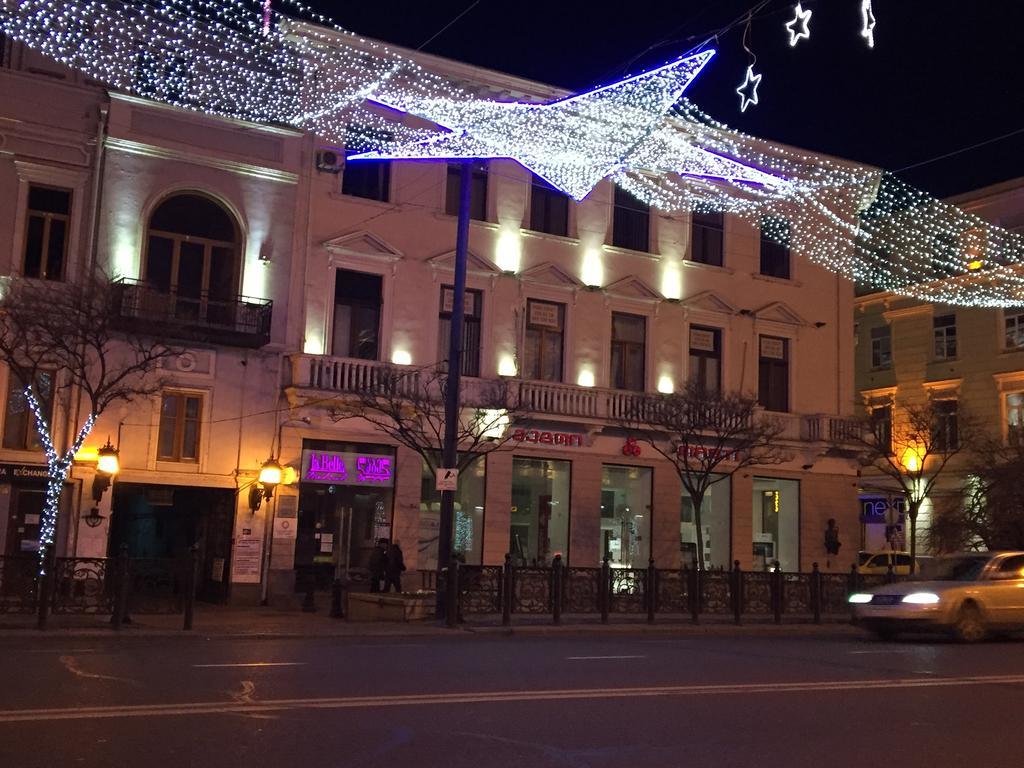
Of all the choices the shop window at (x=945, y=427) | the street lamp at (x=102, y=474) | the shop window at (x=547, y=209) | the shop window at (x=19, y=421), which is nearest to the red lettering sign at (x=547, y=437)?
the shop window at (x=547, y=209)

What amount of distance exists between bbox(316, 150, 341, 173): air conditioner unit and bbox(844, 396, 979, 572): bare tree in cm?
1699

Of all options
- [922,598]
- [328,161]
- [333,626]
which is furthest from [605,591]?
[328,161]

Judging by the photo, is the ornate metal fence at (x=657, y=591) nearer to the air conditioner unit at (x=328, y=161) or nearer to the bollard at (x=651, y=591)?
the bollard at (x=651, y=591)

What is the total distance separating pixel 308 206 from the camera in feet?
88.3

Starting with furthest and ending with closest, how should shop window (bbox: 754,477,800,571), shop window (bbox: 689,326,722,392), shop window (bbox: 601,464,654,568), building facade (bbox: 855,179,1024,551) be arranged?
1. building facade (bbox: 855,179,1024,551)
2. shop window (bbox: 754,477,800,571)
3. shop window (bbox: 689,326,722,392)
4. shop window (bbox: 601,464,654,568)

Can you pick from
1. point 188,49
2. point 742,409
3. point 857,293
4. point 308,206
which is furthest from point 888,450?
point 188,49

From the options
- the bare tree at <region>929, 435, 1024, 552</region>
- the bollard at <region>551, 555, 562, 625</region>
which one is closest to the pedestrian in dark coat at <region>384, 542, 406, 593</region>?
the bollard at <region>551, 555, 562, 625</region>

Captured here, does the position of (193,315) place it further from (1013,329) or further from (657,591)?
(1013,329)

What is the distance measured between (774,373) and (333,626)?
60.7ft

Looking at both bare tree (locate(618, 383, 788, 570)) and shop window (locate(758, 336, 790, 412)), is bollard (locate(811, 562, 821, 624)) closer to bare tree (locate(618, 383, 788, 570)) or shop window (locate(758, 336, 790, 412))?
bare tree (locate(618, 383, 788, 570))

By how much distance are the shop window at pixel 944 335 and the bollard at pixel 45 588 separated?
3559 cm

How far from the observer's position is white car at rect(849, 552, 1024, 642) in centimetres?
1881

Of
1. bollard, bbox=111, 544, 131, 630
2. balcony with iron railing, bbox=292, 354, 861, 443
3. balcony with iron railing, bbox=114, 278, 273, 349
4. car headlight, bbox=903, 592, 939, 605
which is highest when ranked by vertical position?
balcony with iron railing, bbox=114, 278, 273, 349

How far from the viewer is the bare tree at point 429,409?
82.7ft
